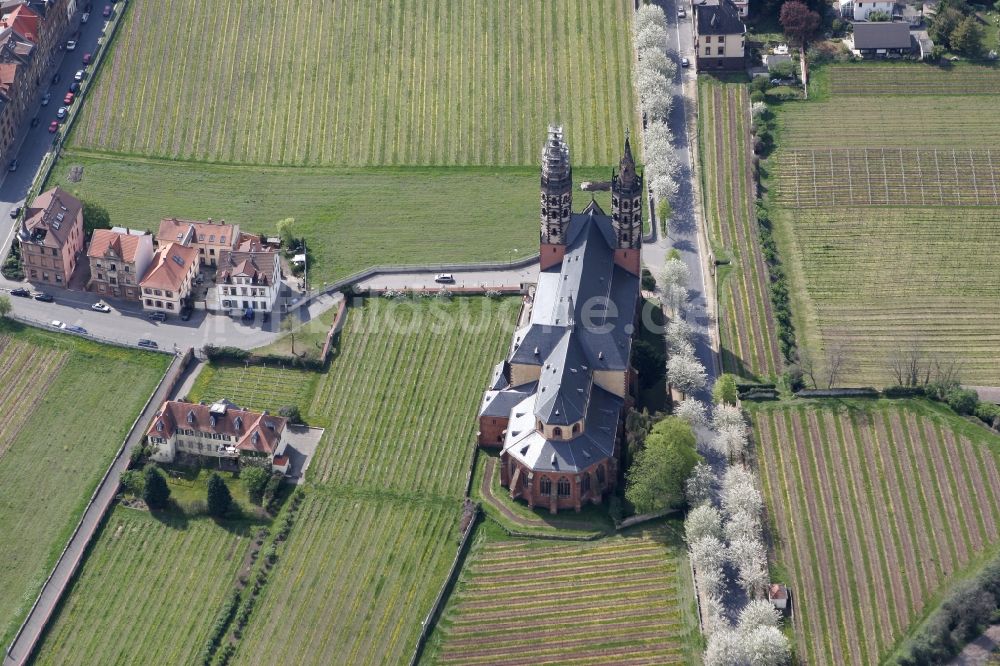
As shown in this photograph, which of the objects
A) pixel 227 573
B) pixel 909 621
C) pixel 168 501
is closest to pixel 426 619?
pixel 227 573

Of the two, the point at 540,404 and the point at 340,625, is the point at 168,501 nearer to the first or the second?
the point at 340,625

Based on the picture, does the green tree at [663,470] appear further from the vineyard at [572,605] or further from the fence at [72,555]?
the fence at [72,555]

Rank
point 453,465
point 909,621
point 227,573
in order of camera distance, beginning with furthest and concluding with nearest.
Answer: point 453,465
point 227,573
point 909,621

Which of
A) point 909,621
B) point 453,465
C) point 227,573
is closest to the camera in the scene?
point 909,621

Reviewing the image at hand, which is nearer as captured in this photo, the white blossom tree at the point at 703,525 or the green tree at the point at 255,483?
the white blossom tree at the point at 703,525

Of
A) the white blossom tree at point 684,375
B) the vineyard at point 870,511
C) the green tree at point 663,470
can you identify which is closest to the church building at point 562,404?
the green tree at point 663,470

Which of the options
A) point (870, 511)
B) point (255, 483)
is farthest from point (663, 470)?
point (255, 483)
